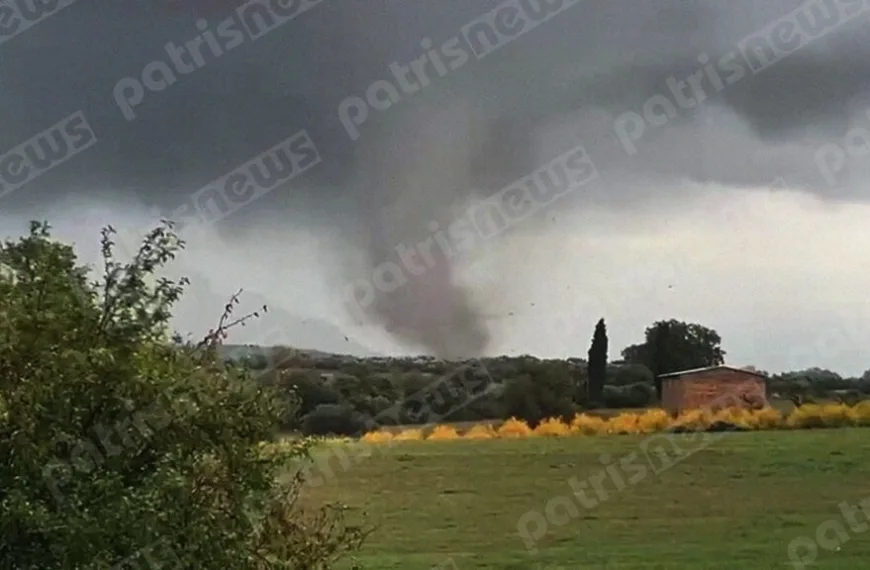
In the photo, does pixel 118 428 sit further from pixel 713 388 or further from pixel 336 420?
pixel 713 388

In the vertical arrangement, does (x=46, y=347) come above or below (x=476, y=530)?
above

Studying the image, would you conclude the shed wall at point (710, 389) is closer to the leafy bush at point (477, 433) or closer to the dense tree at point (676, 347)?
the dense tree at point (676, 347)

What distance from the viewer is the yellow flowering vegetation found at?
4.20 m

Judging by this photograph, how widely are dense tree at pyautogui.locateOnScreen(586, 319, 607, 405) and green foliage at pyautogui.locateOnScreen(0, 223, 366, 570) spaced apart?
1.54 meters

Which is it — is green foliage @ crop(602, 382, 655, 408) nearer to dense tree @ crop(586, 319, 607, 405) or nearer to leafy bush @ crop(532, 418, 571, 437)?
dense tree @ crop(586, 319, 607, 405)

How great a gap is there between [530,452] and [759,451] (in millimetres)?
931

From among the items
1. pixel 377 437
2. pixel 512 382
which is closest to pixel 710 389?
pixel 512 382

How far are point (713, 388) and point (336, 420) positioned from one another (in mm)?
1520

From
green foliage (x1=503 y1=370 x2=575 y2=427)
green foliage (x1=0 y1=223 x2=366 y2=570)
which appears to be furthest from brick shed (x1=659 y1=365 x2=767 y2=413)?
green foliage (x1=0 y1=223 x2=366 y2=570)

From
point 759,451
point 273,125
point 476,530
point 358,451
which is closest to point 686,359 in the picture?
point 759,451

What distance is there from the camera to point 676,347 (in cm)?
427

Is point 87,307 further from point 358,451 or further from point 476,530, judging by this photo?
point 476,530

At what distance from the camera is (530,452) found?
4.22 m

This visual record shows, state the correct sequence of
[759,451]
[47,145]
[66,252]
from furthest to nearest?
[759,451]
[47,145]
[66,252]
